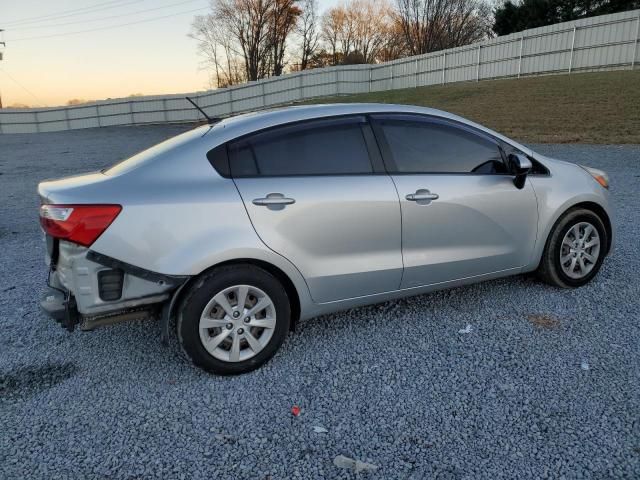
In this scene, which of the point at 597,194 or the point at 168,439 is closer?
the point at 168,439

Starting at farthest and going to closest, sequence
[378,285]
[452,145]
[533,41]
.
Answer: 1. [533,41]
2. [452,145]
3. [378,285]

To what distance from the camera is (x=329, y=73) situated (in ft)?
116

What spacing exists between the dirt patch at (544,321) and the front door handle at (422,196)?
3.93ft

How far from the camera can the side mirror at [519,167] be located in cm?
358

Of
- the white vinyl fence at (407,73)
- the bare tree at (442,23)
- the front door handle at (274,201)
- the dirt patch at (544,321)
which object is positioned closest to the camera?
the front door handle at (274,201)

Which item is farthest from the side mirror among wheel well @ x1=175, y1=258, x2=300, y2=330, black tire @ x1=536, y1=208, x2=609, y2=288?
wheel well @ x1=175, y1=258, x2=300, y2=330

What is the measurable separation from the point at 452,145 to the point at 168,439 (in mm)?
2710

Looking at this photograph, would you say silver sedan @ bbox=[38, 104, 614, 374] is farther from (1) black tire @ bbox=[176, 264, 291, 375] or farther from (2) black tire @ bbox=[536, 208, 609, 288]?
(2) black tire @ bbox=[536, 208, 609, 288]

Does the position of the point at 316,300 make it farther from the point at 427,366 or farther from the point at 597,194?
the point at 597,194

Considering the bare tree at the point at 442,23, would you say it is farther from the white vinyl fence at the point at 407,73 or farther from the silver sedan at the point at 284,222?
the silver sedan at the point at 284,222

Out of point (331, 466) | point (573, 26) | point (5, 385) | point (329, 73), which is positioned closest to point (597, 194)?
point (331, 466)

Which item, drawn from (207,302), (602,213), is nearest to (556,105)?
(602,213)

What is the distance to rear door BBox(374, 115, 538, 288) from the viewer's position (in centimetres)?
340

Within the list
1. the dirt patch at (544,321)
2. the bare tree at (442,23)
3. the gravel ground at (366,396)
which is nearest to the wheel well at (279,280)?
the gravel ground at (366,396)
